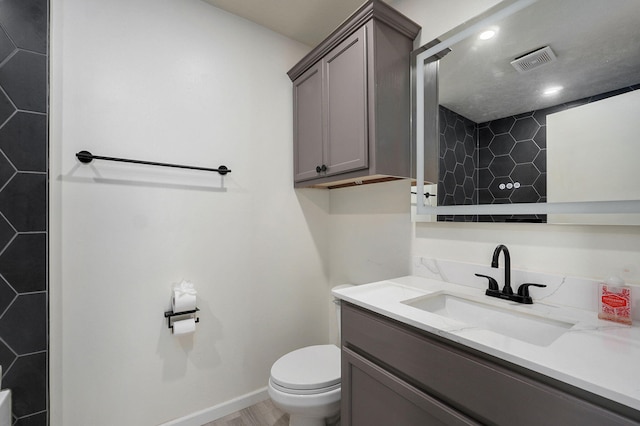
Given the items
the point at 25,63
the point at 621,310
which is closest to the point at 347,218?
the point at 621,310

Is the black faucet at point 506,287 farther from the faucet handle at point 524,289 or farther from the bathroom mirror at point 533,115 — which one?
the bathroom mirror at point 533,115

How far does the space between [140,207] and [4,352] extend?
79 centimetres

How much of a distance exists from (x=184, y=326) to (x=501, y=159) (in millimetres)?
1765

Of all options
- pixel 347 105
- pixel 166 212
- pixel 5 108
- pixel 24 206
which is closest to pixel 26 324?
pixel 24 206

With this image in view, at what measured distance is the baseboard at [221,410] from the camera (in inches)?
63.7

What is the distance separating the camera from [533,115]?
1133 mm

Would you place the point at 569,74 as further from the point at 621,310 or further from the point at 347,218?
the point at 347,218

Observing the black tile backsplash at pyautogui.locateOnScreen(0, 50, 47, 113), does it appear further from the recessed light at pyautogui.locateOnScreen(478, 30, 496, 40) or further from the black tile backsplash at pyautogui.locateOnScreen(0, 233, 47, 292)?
the recessed light at pyautogui.locateOnScreen(478, 30, 496, 40)

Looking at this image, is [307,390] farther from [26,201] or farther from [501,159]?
[26,201]

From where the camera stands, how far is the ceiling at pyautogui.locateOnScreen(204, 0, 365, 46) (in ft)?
5.58

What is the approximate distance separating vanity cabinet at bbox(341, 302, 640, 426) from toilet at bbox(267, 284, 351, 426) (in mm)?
135

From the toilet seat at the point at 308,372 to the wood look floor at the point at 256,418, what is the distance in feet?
1.50

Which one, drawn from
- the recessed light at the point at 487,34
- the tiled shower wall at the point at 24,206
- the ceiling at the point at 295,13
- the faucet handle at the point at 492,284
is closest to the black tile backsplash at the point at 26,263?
the tiled shower wall at the point at 24,206

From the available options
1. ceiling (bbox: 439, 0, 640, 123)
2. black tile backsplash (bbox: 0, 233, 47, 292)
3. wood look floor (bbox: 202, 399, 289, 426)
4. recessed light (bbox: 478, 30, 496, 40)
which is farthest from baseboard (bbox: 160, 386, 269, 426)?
recessed light (bbox: 478, 30, 496, 40)
